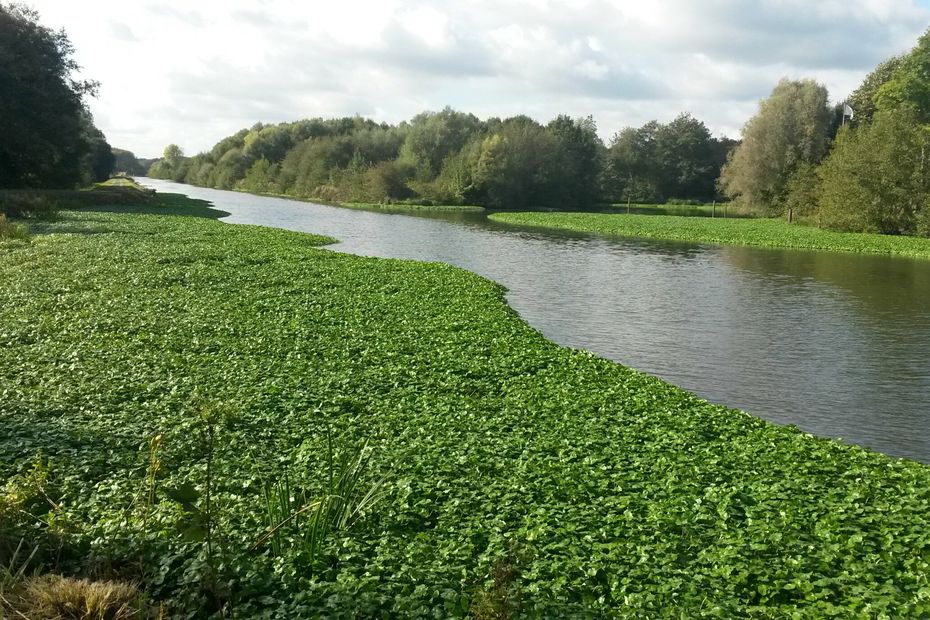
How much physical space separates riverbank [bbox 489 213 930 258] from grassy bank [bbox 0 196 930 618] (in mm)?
34118

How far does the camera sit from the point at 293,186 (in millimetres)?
122438

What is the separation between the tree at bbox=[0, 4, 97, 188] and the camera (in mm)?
49844

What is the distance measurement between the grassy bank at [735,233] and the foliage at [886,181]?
1882 mm

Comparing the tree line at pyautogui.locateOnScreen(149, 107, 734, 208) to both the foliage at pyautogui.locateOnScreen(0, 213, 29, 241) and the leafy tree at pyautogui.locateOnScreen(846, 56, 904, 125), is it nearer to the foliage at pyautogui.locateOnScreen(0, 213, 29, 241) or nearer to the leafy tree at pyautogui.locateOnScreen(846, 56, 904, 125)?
the leafy tree at pyautogui.locateOnScreen(846, 56, 904, 125)

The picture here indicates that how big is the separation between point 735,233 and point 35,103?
1896 inches

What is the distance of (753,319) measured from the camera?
68.9 feet

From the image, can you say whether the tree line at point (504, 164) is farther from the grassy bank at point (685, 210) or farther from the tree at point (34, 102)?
the tree at point (34, 102)

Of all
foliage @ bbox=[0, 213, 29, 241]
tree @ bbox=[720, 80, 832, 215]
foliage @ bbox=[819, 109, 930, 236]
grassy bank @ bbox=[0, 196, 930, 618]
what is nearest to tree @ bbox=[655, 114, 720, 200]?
tree @ bbox=[720, 80, 832, 215]

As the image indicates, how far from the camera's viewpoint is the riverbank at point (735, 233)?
139 ft

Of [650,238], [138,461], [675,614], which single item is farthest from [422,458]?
[650,238]

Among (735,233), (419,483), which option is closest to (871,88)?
(735,233)

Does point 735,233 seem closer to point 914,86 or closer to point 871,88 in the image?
point 914,86

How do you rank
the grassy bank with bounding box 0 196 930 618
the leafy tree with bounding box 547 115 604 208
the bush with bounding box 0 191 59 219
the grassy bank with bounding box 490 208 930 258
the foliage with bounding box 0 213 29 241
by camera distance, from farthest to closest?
1. the leafy tree with bounding box 547 115 604 208
2. the bush with bounding box 0 191 59 219
3. the grassy bank with bounding box 490 208 930 258
4. the foliage with bounding box 0 213 29 241
5. the grassy bank with bounding box 0 196 930 618

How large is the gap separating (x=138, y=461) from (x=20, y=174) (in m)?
56.3
